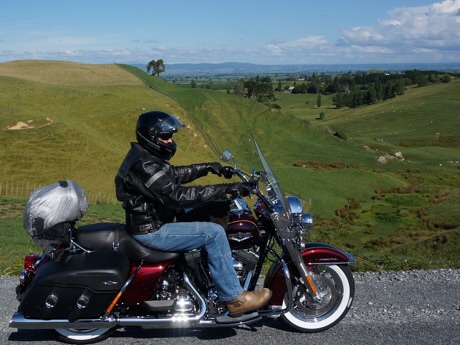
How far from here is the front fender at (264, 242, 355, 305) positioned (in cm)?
609

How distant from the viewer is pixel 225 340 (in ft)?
19.3

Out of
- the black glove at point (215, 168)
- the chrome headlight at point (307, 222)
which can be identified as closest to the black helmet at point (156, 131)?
the black glove at point (215, 168)

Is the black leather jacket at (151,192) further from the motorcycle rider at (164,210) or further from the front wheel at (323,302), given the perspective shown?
the front wheel at (323,302)

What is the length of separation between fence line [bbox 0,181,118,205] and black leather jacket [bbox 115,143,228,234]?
27.1 metres

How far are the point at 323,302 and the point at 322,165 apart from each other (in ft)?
212

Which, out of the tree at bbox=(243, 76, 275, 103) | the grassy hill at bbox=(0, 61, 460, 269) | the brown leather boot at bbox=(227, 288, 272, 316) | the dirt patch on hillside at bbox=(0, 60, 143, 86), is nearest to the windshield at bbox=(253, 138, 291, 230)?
the grassy hill at bbox=(0, 61, 460, 269)

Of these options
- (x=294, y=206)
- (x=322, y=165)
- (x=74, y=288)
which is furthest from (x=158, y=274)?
(x=322, y=165)

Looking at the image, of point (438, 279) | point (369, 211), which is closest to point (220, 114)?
point (369, 211)

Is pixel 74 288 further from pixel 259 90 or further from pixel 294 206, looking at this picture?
pixel 259 90

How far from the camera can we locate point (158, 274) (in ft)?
18.9

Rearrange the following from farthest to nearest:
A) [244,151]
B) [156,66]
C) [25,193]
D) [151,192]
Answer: [156,66], [25,193], [244,151], [151,192]

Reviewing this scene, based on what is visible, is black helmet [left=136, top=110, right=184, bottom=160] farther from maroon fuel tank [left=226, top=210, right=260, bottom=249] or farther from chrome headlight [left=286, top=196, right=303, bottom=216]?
chrome headlight [left=286, top=196, right=303, bottom=216]

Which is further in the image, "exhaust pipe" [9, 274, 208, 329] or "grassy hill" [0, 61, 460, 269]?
"grassy hill" [0, 61, 460, 269]

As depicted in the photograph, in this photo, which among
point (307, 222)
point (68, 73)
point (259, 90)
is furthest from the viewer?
point (259, 90)
